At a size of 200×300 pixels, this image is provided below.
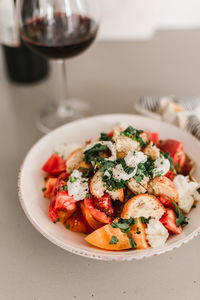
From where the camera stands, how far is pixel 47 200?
0.88 m

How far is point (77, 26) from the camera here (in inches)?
44.6

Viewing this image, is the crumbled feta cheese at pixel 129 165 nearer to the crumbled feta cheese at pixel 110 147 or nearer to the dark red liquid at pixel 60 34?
the crumbled feta cheese at pixel 110 147

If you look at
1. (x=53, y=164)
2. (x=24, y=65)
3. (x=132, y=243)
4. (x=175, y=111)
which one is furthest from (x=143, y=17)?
(x=132, y=243)

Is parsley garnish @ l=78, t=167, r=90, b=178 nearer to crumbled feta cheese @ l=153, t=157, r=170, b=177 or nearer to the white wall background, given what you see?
crumbled feta cheese @ l=153, t=157, r=170, b=177

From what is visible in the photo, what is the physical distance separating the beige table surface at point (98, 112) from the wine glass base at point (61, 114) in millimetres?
37

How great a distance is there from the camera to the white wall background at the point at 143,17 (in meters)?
1.77

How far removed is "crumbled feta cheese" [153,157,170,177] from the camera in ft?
2.63

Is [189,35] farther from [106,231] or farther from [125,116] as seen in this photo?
[106,231]

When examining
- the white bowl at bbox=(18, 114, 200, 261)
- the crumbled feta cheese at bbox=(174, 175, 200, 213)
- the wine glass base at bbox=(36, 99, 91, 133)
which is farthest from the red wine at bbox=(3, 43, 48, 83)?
the crumbled feta cheese at bbox=(174, 175, 200, 213)

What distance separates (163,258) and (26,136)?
0.64 metres

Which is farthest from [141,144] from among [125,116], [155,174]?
[125,116]

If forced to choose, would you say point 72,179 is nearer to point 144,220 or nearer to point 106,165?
point 106,165

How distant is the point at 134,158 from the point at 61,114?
24.0 inches

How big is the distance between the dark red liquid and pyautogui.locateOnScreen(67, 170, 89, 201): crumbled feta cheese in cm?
47
